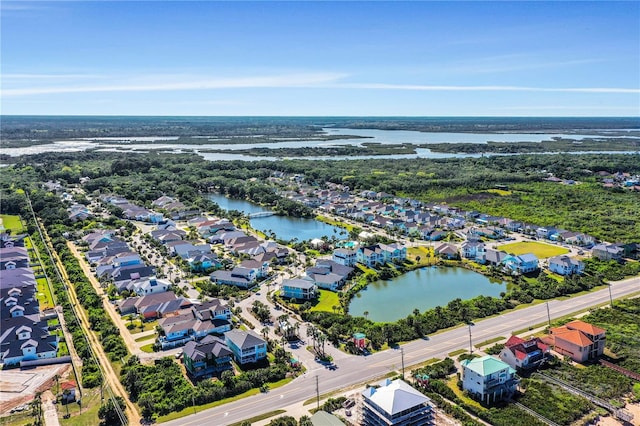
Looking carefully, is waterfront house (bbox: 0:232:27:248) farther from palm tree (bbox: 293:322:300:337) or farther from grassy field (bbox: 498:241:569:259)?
grassy field (bbox: 498:241:569:259)

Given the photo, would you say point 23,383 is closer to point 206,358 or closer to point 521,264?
point 206,358

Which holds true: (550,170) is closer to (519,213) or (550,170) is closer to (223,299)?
(519,213)

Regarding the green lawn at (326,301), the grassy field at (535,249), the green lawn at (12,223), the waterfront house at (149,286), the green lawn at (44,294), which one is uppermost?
the green lawn at (12,223)

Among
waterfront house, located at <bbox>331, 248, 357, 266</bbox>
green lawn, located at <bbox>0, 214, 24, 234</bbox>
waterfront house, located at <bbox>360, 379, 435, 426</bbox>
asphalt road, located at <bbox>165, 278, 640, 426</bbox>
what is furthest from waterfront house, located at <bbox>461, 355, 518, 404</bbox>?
green lawn, located at <bbox>0, 214, 24, 234</bbox>

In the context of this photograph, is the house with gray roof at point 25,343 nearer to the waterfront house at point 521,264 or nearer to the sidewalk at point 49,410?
the sidewalk at point 49,410

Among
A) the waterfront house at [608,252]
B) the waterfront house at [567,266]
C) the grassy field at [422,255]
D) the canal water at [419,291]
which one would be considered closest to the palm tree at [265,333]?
the canal water at [419,291]
